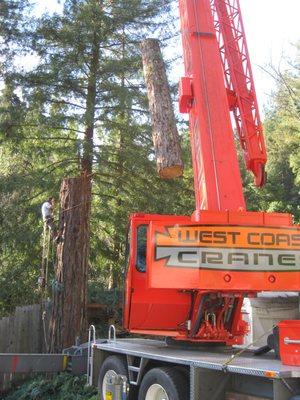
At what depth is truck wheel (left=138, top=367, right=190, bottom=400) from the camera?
6172 millimetres

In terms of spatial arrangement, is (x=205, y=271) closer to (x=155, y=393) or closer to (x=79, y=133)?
(x=155, y=393)

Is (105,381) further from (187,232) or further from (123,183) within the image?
(123,183)

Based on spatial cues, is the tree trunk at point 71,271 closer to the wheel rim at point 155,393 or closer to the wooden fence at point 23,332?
the wooden fence at point 23,332

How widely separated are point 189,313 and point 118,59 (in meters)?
11.4

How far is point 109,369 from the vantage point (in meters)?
8.12

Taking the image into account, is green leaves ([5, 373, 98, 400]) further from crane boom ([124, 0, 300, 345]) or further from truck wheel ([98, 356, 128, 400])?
crane boom ([124, 0, 300, 345])

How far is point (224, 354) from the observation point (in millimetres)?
6883

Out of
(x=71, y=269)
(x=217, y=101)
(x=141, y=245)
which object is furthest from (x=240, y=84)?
(x=71, y=269)

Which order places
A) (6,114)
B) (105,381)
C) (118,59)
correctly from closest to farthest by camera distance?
(105,381) → (6,114) → (118,59)

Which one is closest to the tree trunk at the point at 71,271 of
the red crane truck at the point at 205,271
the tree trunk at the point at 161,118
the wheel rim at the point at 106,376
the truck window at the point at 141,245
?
the red crane truck at the point at 205,271

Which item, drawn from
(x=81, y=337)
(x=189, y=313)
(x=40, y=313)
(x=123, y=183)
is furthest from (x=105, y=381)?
(x=123, y=183)

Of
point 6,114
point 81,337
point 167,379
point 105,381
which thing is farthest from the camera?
point 6,114

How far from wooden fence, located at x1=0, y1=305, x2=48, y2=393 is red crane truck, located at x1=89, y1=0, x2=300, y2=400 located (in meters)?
3.46

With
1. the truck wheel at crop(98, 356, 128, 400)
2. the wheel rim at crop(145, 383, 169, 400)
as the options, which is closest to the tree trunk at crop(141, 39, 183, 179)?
the truck wheel at crop(98, 356, 128, 400)
